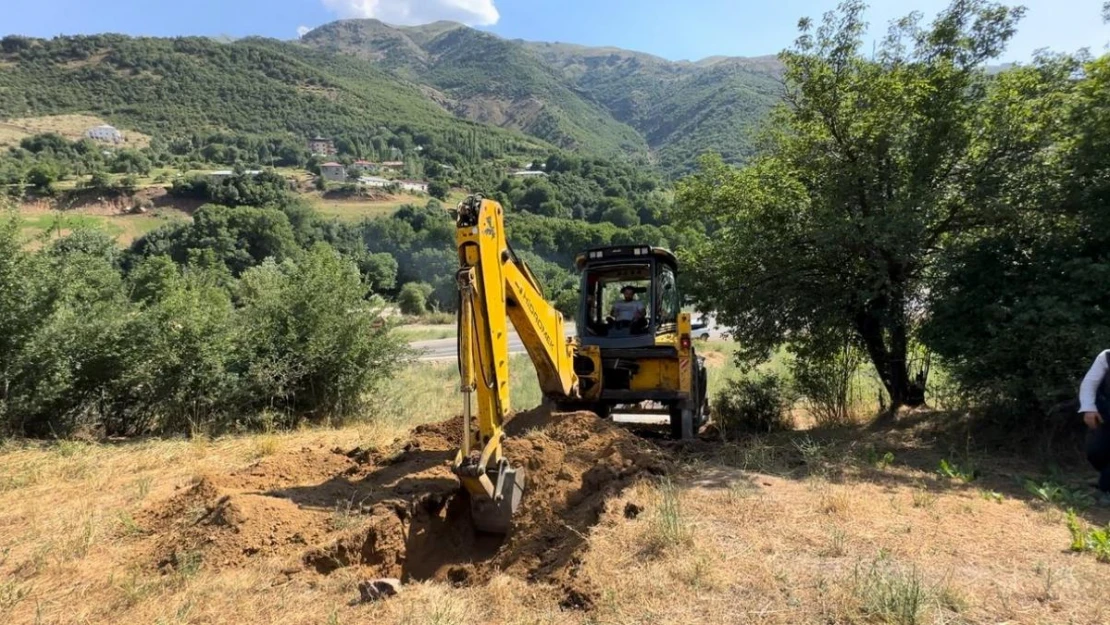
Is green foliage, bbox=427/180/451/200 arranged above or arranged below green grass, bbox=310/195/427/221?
above

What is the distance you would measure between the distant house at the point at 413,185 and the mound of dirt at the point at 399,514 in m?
89.2

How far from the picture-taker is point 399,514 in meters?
5.09

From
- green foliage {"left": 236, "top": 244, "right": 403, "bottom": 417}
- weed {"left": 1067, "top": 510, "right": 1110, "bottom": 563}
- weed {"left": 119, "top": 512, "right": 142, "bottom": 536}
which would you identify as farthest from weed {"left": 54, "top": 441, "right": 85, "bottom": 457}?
weed {"left": 1067, "top": 510, "right": 1110, "bottom": 563}

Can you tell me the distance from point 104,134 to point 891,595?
371ft

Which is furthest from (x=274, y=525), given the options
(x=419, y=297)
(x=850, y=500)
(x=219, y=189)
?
(x=219, y=189)

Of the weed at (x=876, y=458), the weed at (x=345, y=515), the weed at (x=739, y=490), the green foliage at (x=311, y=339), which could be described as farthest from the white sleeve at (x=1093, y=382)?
the green foliage at (x=311, y=339)

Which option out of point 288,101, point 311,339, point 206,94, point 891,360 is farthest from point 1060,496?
point 288,101

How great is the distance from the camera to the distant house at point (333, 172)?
313ft

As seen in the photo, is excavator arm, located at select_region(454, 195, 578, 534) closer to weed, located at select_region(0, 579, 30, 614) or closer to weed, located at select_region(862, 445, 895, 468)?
weed, located at select_region(0, 579, 30, 614)

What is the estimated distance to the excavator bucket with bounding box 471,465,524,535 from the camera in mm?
4930

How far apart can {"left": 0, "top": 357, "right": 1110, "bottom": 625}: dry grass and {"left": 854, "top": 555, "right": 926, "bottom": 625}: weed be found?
11 mm

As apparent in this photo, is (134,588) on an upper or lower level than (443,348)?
upper

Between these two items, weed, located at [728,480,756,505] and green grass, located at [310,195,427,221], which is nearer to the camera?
weed, located at [728,480,756,505]

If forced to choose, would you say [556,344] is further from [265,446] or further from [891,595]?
[891,595]
